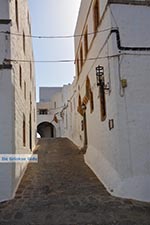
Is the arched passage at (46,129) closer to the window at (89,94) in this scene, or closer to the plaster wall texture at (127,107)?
the window at (89,94)

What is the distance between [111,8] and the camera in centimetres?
822

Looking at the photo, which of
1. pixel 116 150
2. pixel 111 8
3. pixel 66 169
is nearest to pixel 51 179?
pixel 66 169

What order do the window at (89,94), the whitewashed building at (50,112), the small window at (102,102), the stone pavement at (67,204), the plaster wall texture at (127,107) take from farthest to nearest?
the whitewashed building at (50,112)
the window at (89,94)
the small window at (102,102)
the plaster wall texture at (127,107)
the stone pavement at (67,204)

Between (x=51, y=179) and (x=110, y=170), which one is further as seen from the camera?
(x=51, y=179)

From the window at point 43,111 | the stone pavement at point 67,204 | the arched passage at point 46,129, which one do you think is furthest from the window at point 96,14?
the window at point 43,111

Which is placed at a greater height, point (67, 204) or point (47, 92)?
point (47, 92)

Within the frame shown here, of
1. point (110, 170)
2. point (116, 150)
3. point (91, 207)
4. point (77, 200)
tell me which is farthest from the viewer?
point (110, 170)

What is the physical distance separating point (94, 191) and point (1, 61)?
14.8ft

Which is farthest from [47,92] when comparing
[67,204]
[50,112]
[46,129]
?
[67,204]

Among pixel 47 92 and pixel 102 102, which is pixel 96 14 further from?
pixel 47 92

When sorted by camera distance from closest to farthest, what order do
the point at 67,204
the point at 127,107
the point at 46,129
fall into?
the point at 67,204, the point at 127,107, the point at 46,129

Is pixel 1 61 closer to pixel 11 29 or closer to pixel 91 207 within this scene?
pixel 11 29

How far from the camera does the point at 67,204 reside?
6.96m

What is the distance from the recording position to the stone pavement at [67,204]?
5934 millimetres
